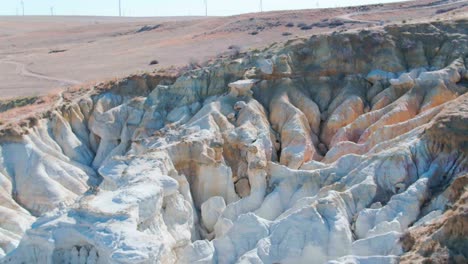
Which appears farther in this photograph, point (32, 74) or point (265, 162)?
point (32, 74)

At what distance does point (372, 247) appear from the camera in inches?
783

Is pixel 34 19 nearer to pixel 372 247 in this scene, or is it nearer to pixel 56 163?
pixel 56 163

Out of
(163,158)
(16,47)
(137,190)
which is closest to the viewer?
(137,190)

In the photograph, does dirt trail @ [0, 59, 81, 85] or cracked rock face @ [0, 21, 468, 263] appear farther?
dirt trail @ [0, 59, 81, 85]

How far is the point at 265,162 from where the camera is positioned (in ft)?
92.6

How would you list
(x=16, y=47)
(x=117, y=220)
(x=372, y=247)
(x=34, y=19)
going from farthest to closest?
(x=34, y=19) < (x=16, y=47) < (x=117, y=220) < (x=372, y=247)

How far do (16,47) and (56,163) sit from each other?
5962 cm

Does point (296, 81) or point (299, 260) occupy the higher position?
point (296, 81)

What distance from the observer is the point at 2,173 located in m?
30.8

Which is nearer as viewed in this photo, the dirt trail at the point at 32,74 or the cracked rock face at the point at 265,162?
the cracked rock face at the point at 265,162

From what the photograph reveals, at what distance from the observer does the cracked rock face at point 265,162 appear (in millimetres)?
21078

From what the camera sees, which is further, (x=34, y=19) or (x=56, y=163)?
(x=34, y=19)

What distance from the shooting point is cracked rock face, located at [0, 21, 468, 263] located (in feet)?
69.2

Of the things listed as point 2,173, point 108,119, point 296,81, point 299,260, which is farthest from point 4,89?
point 299,260
